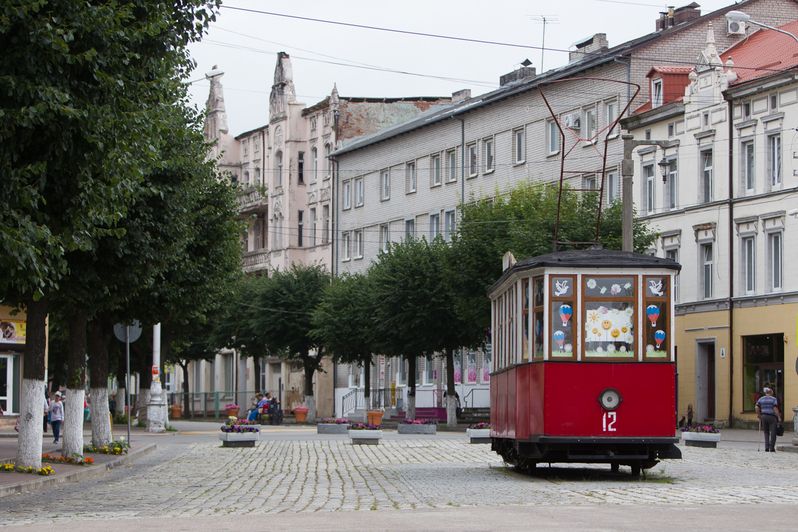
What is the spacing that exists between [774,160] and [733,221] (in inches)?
99.4

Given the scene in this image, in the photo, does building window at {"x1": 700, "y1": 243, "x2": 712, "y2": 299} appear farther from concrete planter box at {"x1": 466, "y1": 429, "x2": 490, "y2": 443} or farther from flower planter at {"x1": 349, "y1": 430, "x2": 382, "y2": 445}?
flower planter at {"x1": 349, "y1": 430, "x2": 382, "y2": 445}

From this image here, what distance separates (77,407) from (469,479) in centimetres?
892

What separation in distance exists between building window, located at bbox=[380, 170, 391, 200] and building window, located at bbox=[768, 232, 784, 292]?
28223mm

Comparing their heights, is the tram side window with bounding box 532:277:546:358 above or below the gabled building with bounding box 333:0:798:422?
below

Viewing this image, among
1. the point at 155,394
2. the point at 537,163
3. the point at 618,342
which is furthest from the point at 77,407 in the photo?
the point at 537,163

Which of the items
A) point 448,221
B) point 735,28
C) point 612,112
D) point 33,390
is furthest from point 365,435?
point 448,221

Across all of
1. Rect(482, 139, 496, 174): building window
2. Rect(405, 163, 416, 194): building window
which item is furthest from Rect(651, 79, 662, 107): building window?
Rect(405, 163, 416, 194): building window

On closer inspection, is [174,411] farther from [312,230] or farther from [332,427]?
[332,427]

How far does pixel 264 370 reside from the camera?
76.8m

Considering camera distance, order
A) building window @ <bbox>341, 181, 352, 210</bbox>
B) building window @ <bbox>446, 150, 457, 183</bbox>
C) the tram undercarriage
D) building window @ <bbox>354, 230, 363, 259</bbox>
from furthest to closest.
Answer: building window @ <bbox>341, 181, 352, 210</bbox>, building window @ <bbox>354, 230, 363, 259</bbox>, building window @ <bbox>446, 150, 457, 183</bbox>, the tram undercarriage

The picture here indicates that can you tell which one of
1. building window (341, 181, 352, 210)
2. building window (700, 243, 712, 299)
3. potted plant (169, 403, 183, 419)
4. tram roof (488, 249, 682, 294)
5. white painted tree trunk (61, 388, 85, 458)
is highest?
building window (341, 181, 352, 210)

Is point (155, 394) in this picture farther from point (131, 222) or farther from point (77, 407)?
point (131, 222)

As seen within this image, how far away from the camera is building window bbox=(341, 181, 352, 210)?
69.1 m

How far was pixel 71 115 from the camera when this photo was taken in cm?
1354
